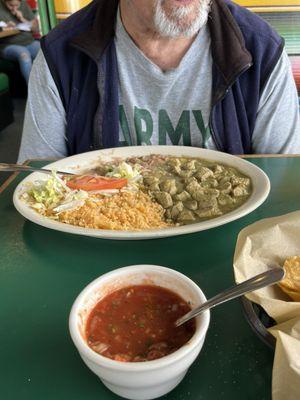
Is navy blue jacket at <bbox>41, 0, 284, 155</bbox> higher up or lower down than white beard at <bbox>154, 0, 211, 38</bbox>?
lower down

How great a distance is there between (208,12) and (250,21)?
7.8 inches

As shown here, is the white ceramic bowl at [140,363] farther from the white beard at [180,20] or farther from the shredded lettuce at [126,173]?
the white beard at [180,20]

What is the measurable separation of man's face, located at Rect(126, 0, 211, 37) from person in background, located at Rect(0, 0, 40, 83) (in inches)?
182

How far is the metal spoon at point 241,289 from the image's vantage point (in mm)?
656

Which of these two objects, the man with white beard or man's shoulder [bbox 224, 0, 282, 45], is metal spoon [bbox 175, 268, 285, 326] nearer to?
the man with white beard

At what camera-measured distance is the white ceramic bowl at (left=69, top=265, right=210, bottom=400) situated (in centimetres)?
57

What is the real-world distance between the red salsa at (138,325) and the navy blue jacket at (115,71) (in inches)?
42.9

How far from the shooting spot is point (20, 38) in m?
6.22

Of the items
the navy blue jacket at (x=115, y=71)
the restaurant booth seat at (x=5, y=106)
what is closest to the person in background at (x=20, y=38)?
the restaurant booth seat at (x=5, y=106)

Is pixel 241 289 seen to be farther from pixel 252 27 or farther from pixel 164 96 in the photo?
pixel 252 27

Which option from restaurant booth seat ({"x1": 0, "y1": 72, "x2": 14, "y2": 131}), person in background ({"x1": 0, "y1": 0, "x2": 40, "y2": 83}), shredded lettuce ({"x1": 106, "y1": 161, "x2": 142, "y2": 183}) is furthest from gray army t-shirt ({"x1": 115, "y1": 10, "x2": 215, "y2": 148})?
person in background ({"x1": 0, "y1": 0, "x2": 40, "y2": 83})

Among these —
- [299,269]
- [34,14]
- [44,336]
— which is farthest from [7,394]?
[34,14]

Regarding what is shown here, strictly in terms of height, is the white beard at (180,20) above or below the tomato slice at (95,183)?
above

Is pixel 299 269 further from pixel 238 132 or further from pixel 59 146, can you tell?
pixel 59 146
